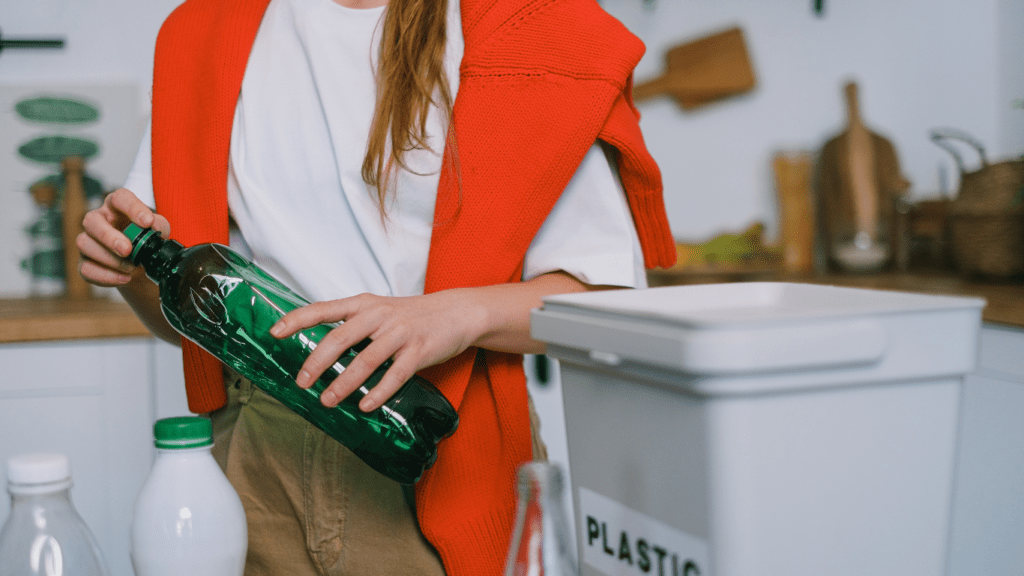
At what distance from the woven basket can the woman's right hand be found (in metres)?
1.38

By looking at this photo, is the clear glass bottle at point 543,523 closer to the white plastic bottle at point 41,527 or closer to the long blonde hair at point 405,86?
the white plastic bottle at point 41,527

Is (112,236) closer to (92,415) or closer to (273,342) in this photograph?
(273,342)

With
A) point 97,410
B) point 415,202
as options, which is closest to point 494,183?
point 415,202

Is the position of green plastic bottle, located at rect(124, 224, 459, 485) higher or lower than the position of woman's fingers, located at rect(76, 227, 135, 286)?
lower

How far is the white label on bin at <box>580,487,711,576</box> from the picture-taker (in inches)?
Result: 14.1

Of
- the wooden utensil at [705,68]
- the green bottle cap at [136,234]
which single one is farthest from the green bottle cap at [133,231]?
the wooden utensil at [705,68]

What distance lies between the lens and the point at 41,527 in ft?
1.29

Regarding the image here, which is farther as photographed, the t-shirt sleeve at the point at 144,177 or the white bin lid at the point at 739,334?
the t-shirt sleeve at the point at 144,177

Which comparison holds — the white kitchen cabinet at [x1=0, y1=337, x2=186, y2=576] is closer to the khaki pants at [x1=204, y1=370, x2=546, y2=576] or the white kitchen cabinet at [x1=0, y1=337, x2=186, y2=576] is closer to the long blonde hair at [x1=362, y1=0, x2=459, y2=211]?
the khaki pants at [x1=204, y1=370, x2=546, y2=576]

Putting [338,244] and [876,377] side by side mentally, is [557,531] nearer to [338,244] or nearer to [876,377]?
[876,377]

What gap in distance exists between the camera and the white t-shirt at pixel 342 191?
67 centimetres

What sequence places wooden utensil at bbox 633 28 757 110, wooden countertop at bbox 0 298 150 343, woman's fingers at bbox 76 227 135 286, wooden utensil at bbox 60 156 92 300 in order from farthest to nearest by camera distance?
wooden utensil at bbox 633 28 757 110 → wooden utensil at bbox 60 156 92 300 → wooden countertop at bbox 0 298 150 343 → woman's fingers at bbox 76 227 135 286

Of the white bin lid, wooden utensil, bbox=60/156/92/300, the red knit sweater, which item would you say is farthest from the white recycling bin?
wooden utensil, bbox=60/156/92/300

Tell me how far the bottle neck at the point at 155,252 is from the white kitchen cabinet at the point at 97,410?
967mm
